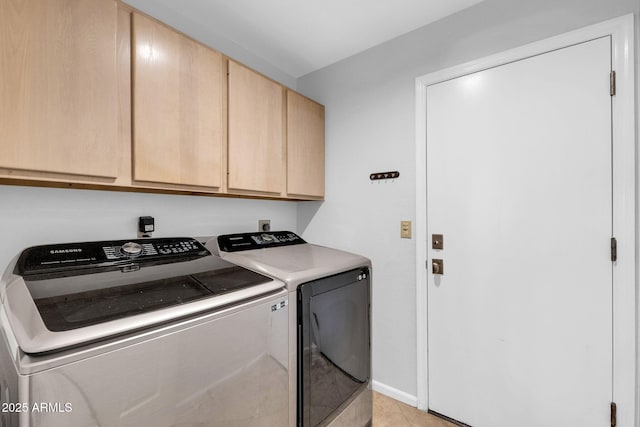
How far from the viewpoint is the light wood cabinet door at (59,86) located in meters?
0.93

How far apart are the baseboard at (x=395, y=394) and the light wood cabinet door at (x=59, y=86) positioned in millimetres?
2098

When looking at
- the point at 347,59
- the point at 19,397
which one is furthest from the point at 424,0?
the point at 19,397

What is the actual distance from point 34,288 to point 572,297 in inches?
86.7

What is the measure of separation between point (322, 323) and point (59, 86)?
1427 millimetres

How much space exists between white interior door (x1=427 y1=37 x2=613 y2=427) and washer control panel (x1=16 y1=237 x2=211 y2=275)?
4.85 feet

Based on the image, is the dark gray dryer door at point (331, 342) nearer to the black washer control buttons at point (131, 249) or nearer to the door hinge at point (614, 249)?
the black washer control buttons at point (131, 249)

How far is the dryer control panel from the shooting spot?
1.69 meters

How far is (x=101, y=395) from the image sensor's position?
0.69 meters

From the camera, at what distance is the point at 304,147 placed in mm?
2127

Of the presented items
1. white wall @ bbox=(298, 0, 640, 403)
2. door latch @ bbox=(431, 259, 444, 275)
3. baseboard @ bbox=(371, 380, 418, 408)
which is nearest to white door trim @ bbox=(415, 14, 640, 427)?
white wall @ bbox=(298, 0, 640, 403)

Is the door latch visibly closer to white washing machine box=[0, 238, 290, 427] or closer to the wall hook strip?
the wall hook strip

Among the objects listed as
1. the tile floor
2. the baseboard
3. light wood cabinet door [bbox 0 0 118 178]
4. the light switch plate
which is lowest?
the tile floor

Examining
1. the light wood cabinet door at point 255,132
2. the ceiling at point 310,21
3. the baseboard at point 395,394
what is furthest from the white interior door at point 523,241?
the light wood cabinet door at point 255,132

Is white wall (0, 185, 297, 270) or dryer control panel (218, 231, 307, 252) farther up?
white wall (0, 185, 297, 270)
